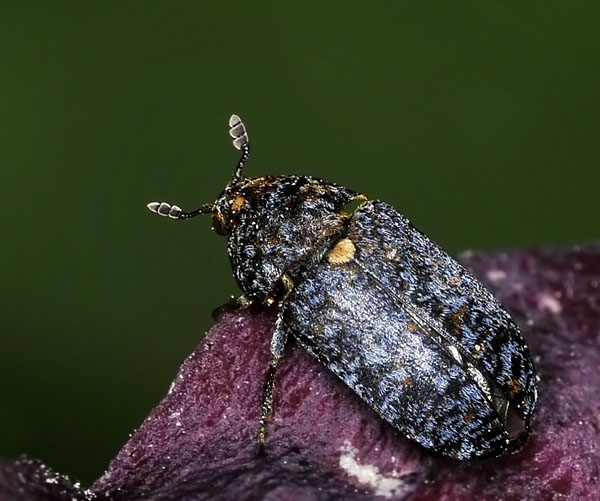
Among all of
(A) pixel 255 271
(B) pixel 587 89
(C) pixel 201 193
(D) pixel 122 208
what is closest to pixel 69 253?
(D) pixel 122 208

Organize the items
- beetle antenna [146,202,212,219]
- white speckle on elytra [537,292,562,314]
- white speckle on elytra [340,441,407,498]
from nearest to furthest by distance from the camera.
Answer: white speckle on elytra [340,441,407,498]
white speckle on elytra [537,292,562,314]
beetle antenna [146,202,212,219]

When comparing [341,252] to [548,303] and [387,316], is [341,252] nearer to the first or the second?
[387,316]

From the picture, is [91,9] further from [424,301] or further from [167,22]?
[424,301]

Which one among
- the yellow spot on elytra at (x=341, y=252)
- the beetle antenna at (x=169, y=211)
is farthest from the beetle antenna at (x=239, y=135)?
the yellow spot on elytra at (x=341, y=252)

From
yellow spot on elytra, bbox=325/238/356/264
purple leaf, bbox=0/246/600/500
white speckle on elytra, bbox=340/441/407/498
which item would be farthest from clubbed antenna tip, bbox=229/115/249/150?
white speckle on elytra, bbox=340/441/407/498

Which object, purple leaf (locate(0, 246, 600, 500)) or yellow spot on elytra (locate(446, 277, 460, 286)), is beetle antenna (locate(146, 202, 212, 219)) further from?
yellow spot on elytra (locate(446, 277, 460, 286))

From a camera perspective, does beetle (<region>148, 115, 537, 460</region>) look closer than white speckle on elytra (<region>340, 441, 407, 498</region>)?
No

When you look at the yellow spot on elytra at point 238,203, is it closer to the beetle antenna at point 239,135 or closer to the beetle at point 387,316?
the beetle at point 387,316
